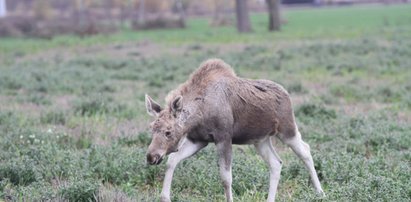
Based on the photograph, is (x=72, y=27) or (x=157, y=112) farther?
(x=72, y=27)

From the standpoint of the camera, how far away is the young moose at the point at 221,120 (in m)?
6.47

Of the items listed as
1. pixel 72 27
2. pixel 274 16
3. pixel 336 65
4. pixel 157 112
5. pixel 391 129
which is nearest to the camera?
pixel 157 112

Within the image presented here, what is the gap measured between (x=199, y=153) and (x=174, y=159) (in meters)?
2.58

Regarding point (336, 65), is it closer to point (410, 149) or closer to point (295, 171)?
point (410, 149)

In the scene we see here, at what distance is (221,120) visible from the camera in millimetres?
6734

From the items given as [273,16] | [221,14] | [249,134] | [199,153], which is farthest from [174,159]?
[221,14]

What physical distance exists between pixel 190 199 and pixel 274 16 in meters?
38.2

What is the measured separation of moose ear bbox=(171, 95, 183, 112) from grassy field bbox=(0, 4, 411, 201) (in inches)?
44.8

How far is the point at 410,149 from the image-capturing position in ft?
32.1

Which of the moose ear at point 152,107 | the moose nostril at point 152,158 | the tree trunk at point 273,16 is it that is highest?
the moose ear at point 152,107

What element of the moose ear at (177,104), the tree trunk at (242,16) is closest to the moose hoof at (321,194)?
the moose ear at (177,104)

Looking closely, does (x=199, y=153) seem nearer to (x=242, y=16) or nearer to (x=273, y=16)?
(x=242, y=16)

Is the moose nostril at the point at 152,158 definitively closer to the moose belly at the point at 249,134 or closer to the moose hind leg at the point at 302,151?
the moose belly at the point at 249,134

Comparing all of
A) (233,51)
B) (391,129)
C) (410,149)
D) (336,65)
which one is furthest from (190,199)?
(233,51)
